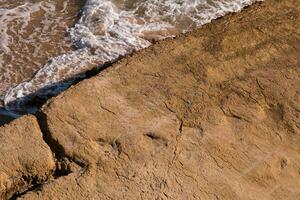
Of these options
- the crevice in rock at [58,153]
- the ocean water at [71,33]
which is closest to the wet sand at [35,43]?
the ocean water at [71,33]

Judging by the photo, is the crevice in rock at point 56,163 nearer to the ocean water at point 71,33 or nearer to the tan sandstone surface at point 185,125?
the tan sandstone surface at point 185,125

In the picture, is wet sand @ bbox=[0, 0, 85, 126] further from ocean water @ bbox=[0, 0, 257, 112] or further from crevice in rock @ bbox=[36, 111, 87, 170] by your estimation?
crevice in rock @ bbox=[36, 111, 87, 170]

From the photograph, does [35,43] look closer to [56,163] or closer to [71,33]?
[71,33]

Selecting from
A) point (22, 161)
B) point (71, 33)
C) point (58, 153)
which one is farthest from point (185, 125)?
point (71, 33)

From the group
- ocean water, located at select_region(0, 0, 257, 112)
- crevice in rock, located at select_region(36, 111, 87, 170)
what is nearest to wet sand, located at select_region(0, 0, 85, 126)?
ocean water, located at select_region(0, 0, 257, 112)

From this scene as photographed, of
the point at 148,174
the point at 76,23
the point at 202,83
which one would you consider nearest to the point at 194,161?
the point at 148,174

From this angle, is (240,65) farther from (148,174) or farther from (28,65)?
→ (28,65)
